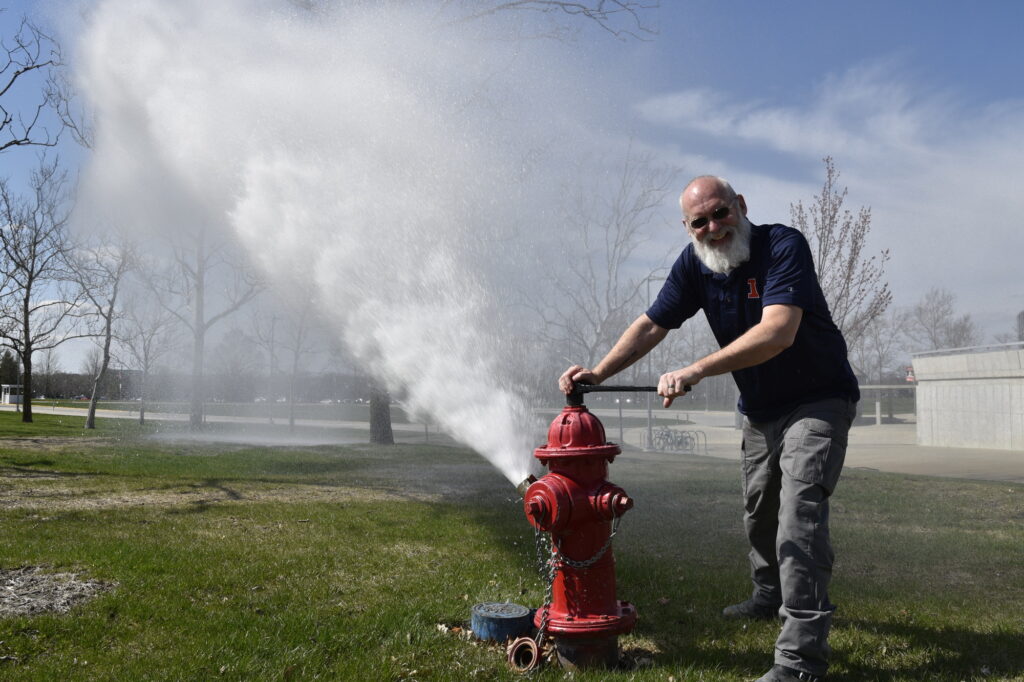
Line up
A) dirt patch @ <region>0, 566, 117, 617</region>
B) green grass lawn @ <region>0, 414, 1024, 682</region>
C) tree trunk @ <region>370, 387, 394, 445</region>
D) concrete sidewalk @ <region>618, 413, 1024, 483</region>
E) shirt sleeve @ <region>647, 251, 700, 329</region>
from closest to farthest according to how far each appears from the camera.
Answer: green grass lawn @ <region>0, 414, 1024, 682</region> → shirt sleeve @ <region>647, 251, 700, 329</region> → dirt patch @ <region>0, 566, 117, 617</region> → concrete sidewalk @ <region>618, 413, 1024, 483</region> → tree trunk @ <region>370, 387, 394, 445</region>

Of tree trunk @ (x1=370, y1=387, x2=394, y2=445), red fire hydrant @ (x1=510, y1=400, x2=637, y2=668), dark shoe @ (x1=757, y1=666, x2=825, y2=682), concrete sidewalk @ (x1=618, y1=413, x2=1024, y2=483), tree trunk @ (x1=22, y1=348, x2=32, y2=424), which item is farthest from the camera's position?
tree trunk @ (x1=22, y1=348, x2=32, y2=424)

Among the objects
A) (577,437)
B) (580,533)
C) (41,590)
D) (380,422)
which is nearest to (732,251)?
(577,437)

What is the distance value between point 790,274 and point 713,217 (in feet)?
1.39

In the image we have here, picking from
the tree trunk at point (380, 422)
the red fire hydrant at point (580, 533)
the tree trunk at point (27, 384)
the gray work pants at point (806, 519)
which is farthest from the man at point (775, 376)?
the tree trunk at point (27, 384)

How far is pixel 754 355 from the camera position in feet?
10.0

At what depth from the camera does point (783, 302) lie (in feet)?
10.2

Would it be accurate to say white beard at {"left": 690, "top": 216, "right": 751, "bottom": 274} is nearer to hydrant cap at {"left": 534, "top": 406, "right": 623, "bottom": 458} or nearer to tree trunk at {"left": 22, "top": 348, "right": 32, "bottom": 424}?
hydrant cap at {"left": 534, "top": 406, "right": 623, "bottom": 458}

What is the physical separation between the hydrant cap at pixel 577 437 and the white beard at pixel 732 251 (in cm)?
90

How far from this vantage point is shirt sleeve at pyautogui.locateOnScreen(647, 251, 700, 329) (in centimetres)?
373

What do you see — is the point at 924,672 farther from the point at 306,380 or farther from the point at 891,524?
the point at 306,380

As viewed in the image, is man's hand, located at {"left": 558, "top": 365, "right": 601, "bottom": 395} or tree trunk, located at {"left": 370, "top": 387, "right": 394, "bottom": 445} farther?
tree trunk, located at {"left": 370, "top": 387, "right": 394, "bottom": 445}

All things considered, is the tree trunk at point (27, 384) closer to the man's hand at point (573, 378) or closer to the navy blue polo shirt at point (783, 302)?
the man's hand at point (573, 378)

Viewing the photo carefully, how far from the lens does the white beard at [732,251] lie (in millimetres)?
3352

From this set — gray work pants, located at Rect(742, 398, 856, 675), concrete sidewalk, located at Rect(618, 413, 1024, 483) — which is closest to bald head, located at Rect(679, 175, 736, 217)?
gray work pants, located at Rect(742, 398, 856, 675)
